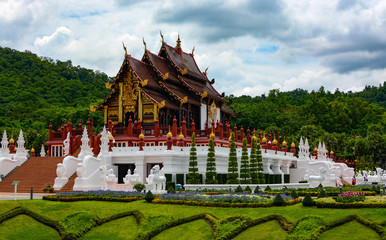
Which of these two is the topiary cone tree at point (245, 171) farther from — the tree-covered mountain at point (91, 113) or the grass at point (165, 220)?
the tree-covered mountain at point (91, 113)

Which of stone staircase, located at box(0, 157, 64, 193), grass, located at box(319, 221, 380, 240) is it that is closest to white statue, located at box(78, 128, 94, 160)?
stone staircase, located at box(0, 157, 64, 193)

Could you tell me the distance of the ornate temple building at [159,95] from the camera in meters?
46.3

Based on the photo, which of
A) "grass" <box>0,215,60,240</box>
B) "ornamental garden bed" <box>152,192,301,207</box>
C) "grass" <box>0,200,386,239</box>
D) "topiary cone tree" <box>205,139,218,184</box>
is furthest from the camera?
"topiary cone tree" <box>205,139,218,184</box>

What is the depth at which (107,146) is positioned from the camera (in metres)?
38.8

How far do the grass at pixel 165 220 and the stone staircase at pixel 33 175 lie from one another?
11.0m

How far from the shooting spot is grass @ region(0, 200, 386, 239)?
739 inches

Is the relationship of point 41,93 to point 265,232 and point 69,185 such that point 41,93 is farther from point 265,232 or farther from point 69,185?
point 265,232

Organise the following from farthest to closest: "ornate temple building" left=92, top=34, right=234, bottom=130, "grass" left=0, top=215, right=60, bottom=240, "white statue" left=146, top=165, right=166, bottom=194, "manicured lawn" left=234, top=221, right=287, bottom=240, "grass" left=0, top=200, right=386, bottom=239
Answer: "ornate temple building" left=92, top=34, right=234, bottom=130 → "white statue" left=146, top=165, right=166, bottom=194 → "grass" left=0, top=215, right=60, bottom=240 → "grass" left=0, top=200, right=386, bottom=239 → "manicured lawn" left=234, top=221, right=287, bottom=240

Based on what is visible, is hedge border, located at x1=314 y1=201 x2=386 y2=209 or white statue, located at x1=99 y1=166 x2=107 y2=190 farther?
white statue, located at x1=99 y1=166 x2=107 y2=190

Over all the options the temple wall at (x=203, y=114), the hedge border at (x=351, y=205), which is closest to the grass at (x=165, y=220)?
the hedge border at (x=351, y=205)

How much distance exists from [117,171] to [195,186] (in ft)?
30.3

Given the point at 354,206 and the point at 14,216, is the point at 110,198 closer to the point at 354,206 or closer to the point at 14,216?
the point at 14,216

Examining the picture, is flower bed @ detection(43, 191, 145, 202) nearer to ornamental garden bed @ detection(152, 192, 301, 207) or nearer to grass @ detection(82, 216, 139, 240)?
ornamental garden bed @ detection(152, 192, 301, 207)

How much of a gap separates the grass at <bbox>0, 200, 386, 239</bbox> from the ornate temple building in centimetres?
2103
